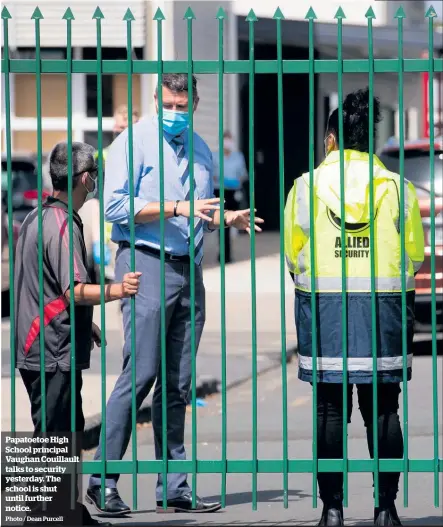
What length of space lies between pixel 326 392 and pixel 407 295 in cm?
51

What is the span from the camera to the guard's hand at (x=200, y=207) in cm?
556

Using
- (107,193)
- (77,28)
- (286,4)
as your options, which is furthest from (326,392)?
(286,4)

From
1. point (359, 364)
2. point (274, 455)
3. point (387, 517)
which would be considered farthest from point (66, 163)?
point (274, 455)

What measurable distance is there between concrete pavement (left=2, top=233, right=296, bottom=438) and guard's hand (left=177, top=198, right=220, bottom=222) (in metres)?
2.49

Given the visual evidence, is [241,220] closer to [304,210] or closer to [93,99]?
[304,210]

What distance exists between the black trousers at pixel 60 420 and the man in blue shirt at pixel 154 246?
220 millimetres

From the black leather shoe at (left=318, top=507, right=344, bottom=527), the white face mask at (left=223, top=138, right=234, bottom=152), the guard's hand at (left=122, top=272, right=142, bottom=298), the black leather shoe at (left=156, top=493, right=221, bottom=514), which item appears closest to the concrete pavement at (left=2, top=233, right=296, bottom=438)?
the black leather shoe at (left=156, top=493, right=221, bottom=514)

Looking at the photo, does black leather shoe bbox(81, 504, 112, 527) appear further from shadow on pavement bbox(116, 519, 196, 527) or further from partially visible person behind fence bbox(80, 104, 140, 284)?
partially visible person behind fence bbox(80, 104, 140, 284)

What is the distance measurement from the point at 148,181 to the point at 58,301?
0.67 m

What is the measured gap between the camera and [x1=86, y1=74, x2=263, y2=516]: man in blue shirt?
5848 mm

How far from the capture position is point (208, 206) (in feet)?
18.3

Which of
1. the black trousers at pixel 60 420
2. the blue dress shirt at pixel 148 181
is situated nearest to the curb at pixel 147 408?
the black trousers at pixel 60 420

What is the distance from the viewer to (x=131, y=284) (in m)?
5.62

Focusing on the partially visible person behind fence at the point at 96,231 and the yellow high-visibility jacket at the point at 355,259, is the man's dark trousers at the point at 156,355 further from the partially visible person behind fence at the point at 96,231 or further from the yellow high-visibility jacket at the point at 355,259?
the yellow high-visibility jacket at the point at 355,259
